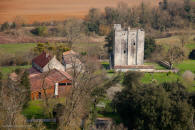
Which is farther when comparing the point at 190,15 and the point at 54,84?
the point at 190,15

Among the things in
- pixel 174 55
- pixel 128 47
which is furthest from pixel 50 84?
pixel 174 55

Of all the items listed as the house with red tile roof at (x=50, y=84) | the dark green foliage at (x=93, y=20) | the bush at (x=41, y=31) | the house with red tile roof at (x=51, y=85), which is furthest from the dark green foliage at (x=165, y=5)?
the house with red tile roof at (x=51, y=85)

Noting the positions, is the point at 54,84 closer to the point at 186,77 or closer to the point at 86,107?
the point at 86,107

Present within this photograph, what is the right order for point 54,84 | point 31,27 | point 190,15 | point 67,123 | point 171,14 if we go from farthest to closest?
point 171,14, point 190,15, point 31,27, point 54,84, point 67,123

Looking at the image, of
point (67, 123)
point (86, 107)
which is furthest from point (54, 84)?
point (67, 123)

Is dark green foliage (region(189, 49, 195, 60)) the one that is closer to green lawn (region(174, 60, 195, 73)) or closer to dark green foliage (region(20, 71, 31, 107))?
green lawn (region(174, 60, 195, 73))

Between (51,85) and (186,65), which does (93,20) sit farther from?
(51,85)

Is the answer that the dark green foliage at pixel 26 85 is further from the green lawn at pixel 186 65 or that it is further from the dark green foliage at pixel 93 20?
the dark green foliage at pixel 93 20
